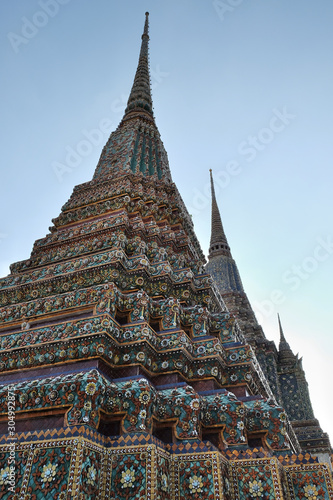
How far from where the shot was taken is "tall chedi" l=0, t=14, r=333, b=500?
419 cm

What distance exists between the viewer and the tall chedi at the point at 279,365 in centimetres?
1702

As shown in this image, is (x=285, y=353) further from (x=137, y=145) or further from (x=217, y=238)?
(x=137, y=145)

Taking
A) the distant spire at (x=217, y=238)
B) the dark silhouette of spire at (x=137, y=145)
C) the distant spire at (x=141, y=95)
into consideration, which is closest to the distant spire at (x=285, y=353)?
the distant spire at (x=217, y=238)

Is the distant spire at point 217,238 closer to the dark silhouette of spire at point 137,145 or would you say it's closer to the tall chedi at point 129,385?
the dark silhouette of spire at point 137,145

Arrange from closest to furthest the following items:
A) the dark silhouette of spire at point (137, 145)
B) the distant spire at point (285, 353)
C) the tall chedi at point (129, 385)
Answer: the tall chedi at point (129, 385) → the dark silhouette of spire at point (137, 145) → the distant spire at point (285, 353)

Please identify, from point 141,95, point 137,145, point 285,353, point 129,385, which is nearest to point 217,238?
point 285,353

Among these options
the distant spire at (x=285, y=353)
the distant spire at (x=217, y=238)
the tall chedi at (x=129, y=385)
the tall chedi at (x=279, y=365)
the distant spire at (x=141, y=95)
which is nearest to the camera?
the tall chedi at (x=129, y=385)

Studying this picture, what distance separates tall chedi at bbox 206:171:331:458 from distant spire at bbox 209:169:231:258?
2.36ft

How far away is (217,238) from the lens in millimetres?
27859

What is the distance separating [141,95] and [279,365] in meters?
14.9

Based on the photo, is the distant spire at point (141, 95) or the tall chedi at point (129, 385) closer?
the tall chedi at point (129, 385)

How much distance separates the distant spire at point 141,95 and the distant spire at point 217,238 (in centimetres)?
1289

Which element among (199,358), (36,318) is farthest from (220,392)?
(36,318)

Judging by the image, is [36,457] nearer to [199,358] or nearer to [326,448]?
[199,358]
